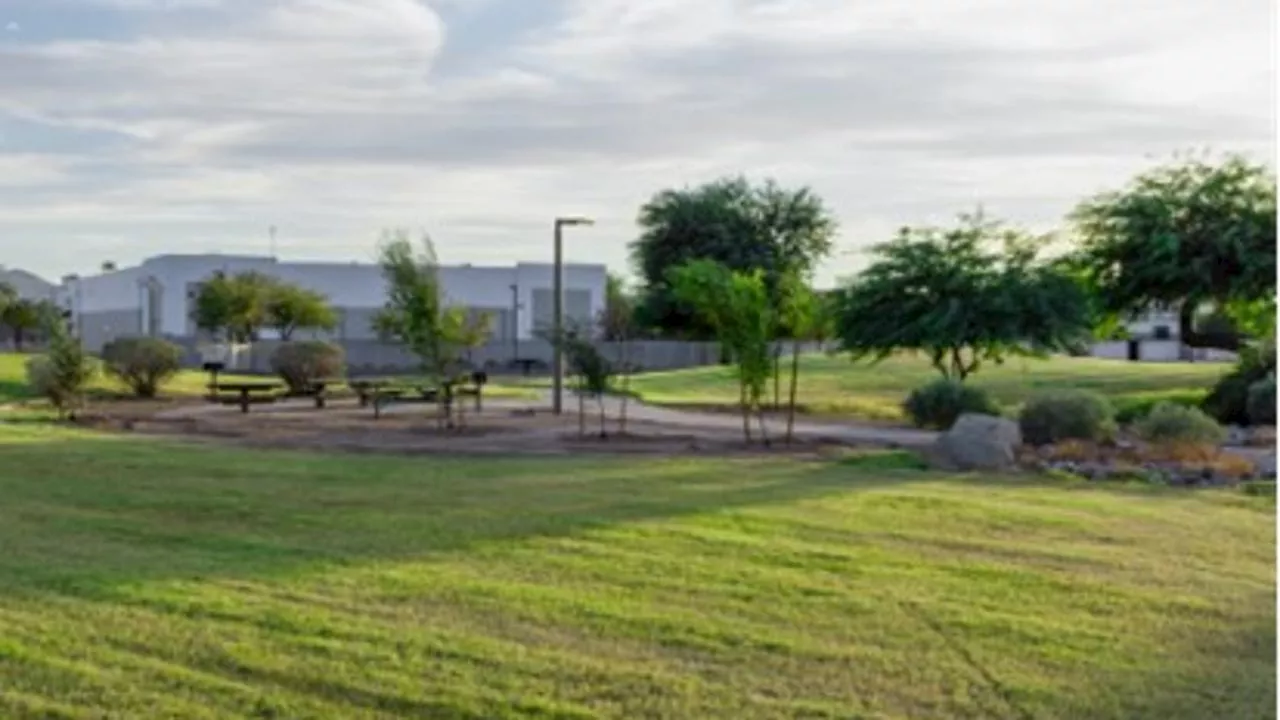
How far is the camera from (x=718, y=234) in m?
76.4

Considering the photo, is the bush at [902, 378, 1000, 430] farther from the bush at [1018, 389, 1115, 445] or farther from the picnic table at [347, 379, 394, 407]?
the picnic table at [347, 379, 394, 407]

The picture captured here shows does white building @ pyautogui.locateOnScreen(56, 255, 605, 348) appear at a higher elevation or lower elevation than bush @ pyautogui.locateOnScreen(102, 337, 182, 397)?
higher

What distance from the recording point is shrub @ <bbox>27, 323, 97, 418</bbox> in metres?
28.7

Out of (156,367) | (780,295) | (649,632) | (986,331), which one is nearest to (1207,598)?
(649,632)

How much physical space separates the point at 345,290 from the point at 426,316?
59.2 meters

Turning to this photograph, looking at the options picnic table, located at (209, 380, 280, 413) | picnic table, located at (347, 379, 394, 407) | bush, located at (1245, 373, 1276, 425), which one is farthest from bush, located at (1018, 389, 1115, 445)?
picnic table, located at (209, 380, 280, 413)

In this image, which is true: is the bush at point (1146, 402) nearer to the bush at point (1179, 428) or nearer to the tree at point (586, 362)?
the bush at point (1179, 428)

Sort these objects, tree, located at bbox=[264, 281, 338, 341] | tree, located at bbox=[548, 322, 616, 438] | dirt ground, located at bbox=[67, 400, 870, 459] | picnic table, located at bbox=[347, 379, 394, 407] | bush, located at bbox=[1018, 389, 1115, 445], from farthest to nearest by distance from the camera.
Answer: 1. tree, located at bbox=[264, 281, 338, 341]
2. picnic table, located at bbox=[347, 379, 394, 407]
3. tree, located at bbox=[548, 322, 616, 438]
4. bush, located at bbox=[1018, 389, 1115, 445]
5. dirt ground, located at bbox=[67, 400, 870, 459]

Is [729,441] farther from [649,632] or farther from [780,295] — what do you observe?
[649,632]

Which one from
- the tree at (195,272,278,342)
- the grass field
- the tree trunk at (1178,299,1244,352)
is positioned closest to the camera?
the tree trunk at (1178,299,1244,352)

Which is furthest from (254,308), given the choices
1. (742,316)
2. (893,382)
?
(742,316)

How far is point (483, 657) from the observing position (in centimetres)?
773

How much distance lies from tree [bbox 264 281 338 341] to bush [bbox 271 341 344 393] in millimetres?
28631

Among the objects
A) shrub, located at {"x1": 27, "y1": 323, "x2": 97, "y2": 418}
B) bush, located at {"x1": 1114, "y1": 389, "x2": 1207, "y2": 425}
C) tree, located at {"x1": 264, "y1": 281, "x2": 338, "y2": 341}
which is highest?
tree, located at {"x1": 264, "y1": 281, "x2": 338, "y2": 341}
